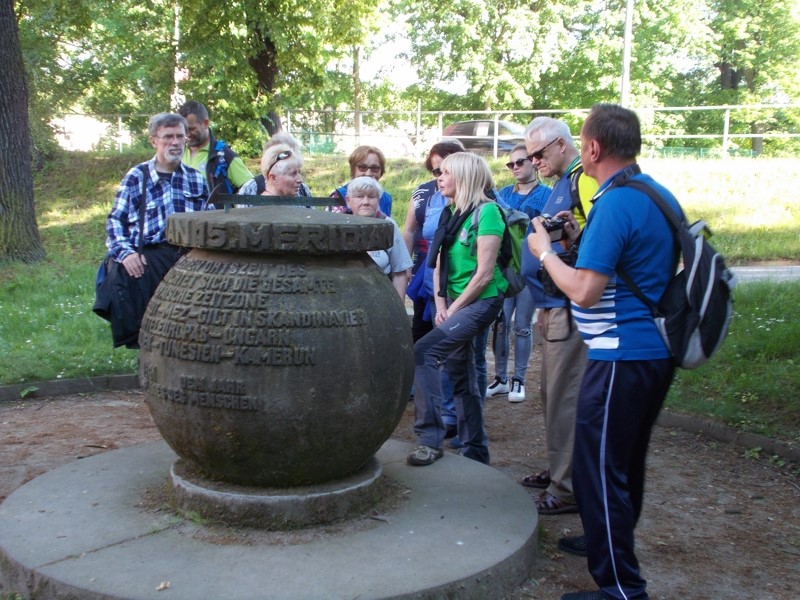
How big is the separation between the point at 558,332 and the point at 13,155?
9858 millimetres

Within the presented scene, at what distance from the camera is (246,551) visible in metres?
3.59

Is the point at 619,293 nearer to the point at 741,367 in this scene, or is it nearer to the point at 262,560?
the point at 262,560

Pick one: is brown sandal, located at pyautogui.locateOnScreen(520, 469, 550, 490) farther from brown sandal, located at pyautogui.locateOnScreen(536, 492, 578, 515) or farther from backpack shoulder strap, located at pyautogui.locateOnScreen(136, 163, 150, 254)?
backpack shoulder strap, located at pyautogui.locateOnScreen(136, 163, 150, 254)

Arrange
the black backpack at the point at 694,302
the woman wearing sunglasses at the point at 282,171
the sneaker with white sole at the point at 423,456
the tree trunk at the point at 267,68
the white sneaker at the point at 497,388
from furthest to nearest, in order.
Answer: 1. the tree trunk at the point at 267,68
2. the white sneaker at the point at 497,388
3. the woman wearing sunglasses at the point at 282,171
4. the sneaker with white sole at the point at 423,456
5. the black backpack at the point at 694,302

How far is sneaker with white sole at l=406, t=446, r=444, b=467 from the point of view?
15.6 feet

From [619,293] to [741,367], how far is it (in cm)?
412

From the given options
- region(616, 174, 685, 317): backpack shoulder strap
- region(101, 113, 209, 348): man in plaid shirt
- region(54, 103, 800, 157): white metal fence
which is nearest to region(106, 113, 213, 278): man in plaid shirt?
region(101, 113, 209, 348): man in plaid shirt

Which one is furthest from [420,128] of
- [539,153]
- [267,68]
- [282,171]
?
[539,153]

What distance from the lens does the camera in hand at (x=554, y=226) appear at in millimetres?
3887

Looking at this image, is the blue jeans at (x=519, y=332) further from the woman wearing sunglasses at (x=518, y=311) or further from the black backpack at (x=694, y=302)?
the black backpack at (x=694, y=302)

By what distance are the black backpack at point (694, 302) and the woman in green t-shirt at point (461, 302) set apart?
5.26ft

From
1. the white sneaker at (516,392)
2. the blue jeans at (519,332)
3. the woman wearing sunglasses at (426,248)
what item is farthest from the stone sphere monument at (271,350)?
the white sneaker at (516,392)

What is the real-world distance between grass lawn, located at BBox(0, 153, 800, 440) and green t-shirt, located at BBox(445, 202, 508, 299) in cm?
233

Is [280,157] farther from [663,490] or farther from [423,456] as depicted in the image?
[663,490]
